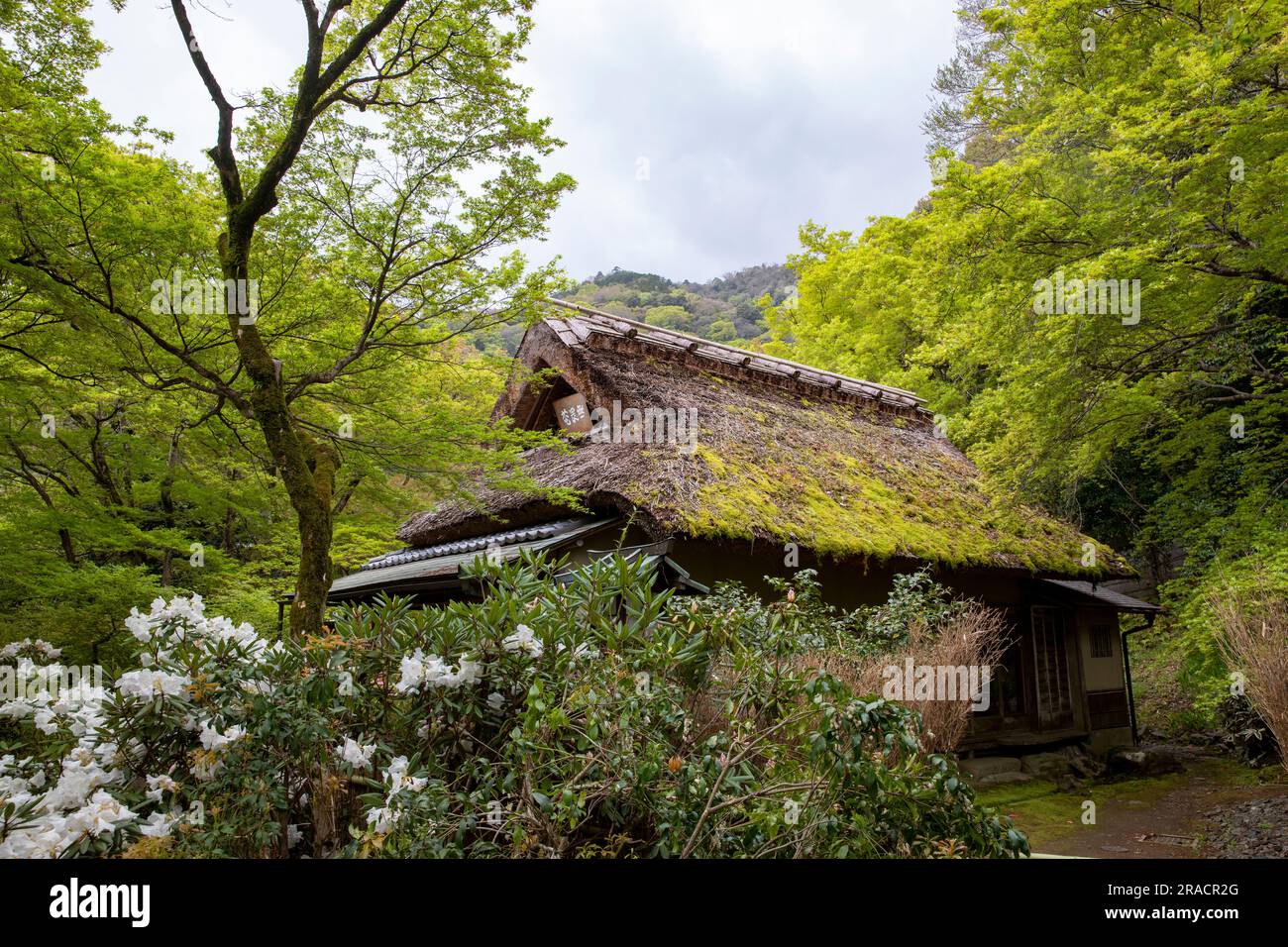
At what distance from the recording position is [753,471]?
798cm

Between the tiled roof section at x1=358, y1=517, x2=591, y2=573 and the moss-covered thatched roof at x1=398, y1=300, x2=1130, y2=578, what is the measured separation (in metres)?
0.21

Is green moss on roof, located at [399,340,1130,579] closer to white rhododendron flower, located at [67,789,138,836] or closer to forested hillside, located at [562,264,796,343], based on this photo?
white rhododendron flower, located at [67,789,138,836]

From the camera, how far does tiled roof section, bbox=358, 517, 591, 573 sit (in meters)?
7.36

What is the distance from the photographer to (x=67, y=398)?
6.91 m

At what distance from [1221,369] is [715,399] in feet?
21.1

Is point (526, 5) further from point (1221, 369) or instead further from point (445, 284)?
point (1221, 369)

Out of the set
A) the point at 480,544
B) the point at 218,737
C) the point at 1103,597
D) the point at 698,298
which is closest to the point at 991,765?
the point at 1103,597

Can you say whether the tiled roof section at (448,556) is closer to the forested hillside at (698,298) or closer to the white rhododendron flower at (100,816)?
the white rhododendron flower at (100,816)

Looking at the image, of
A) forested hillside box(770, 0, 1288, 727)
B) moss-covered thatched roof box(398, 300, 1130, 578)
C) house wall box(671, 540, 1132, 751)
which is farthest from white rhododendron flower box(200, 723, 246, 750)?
forested hillside box(770, 0, 1288, 727)

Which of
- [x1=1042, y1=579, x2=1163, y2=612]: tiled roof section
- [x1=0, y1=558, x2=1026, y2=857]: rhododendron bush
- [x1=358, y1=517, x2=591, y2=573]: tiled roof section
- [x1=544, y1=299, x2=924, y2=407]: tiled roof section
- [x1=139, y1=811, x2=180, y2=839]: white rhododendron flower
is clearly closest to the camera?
[x1=139, y1=811, x2=180, y2=839]: white rhododendron flower

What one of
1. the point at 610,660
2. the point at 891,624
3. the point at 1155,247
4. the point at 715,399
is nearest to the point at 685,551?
the point at 891,624

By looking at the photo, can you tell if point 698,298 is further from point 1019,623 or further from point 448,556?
point 448,556

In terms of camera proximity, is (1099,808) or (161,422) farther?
(1099,808)
